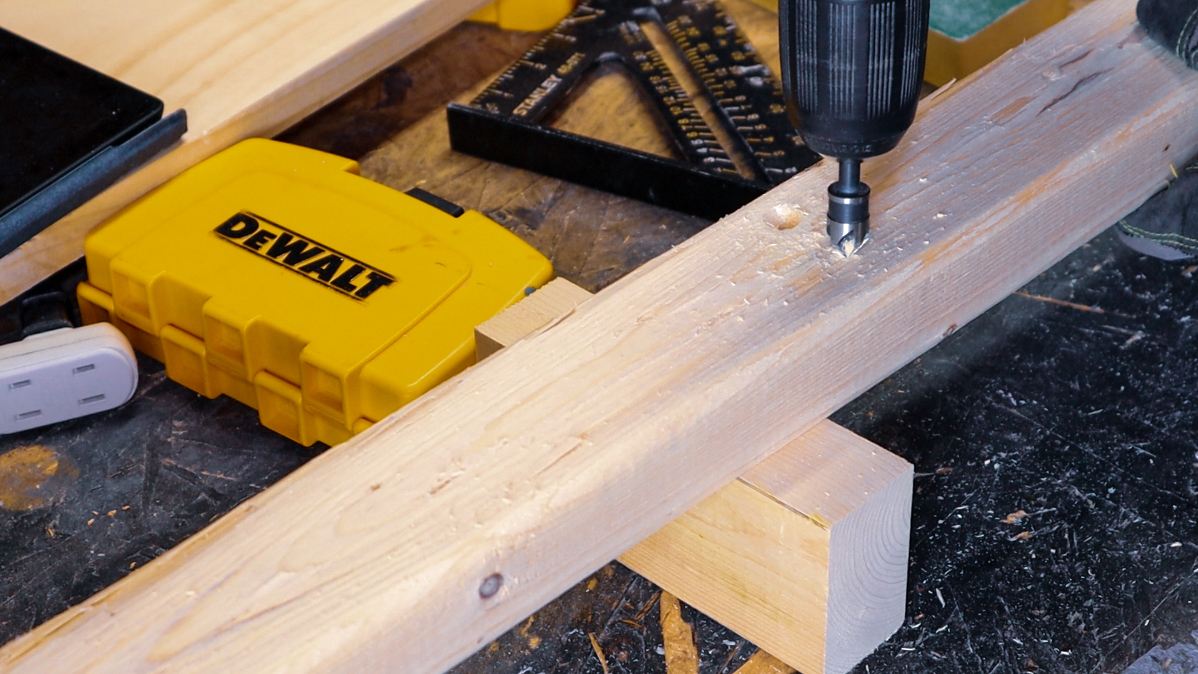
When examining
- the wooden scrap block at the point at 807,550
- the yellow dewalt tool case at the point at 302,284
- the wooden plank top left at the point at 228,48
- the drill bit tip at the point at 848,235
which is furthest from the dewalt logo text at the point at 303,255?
the drill bit tip at the point at 848,235

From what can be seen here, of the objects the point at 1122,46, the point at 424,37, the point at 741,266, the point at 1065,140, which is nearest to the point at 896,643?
the point at 741,266

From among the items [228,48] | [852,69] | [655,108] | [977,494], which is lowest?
[977,494]

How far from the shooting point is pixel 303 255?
1.43 m

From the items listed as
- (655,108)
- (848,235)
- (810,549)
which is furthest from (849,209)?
(655,108)

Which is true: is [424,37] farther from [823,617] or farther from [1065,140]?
[823,617]

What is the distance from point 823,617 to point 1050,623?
0.25 meters

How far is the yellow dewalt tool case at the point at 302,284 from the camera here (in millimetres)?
1326

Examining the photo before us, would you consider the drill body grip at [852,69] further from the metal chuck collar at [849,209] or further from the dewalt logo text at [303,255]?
the dewalt logo text at [303,255]

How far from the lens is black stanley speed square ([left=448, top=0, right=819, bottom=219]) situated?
1.65m

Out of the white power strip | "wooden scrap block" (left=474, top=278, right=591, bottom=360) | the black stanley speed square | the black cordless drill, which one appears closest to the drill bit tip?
the black cordless drill

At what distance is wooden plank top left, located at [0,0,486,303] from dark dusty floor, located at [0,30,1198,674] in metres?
0.31

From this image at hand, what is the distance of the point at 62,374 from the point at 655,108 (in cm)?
91

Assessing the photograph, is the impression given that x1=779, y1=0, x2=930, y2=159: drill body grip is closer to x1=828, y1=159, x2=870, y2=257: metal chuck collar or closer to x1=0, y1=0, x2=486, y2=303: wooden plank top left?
x1=828, y1=159, x2=870, y2=257: metal chuck collar

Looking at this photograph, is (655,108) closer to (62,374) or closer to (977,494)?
(977,494)
